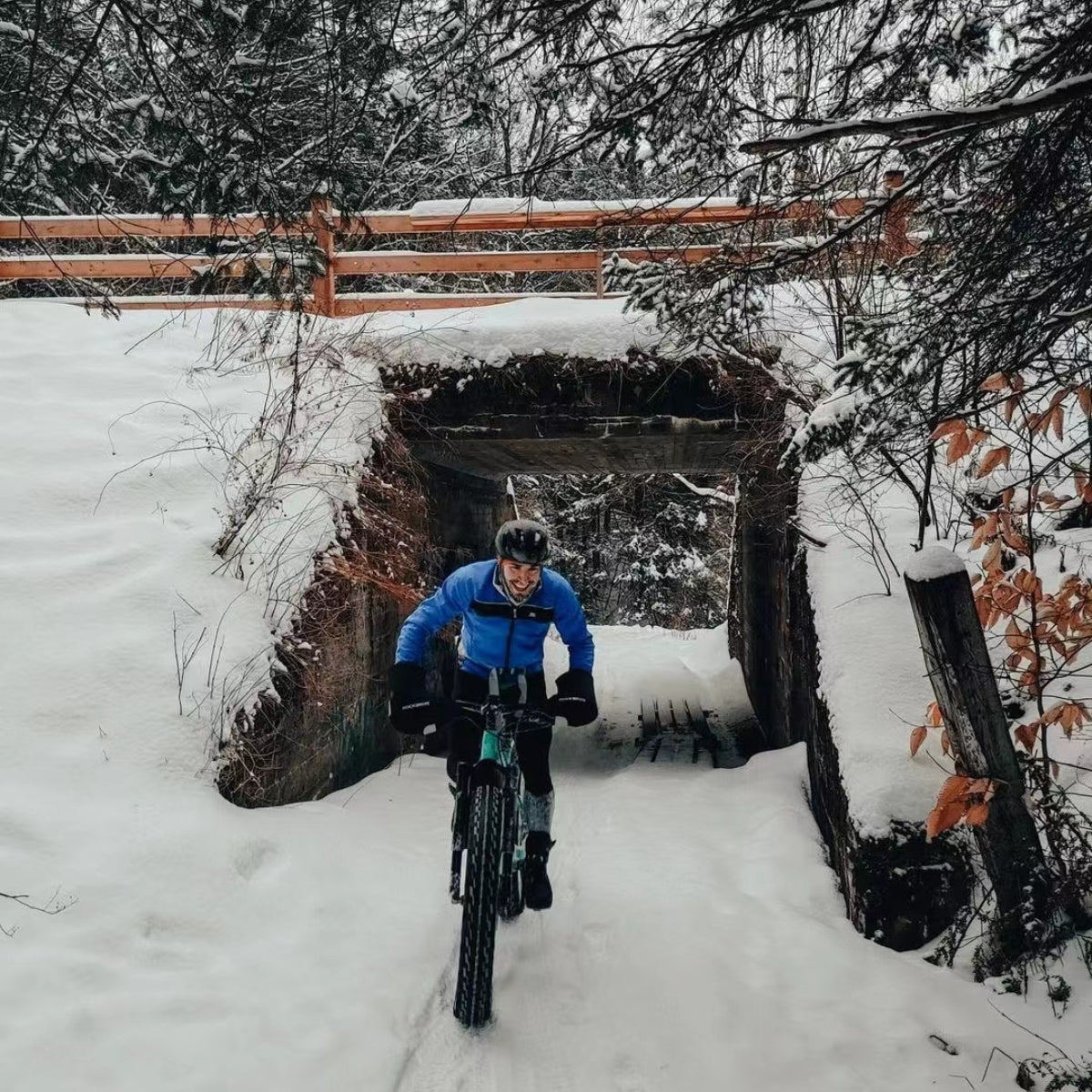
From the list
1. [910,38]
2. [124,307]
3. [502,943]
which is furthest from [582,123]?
[124,307]

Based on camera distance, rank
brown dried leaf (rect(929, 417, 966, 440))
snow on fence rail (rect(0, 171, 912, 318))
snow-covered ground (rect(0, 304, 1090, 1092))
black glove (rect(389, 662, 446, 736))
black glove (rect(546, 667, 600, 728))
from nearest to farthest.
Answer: snow-covered ground (rect(0, 304, 1090, 1092)), brown dried leaf (rect(929, 417, 966, 440)), black glove (rect(389, 662, 446, 736)), black glove (rect(546, 667, 600, 728)), snow on fence rail (rect(0, 171, 912, 318))

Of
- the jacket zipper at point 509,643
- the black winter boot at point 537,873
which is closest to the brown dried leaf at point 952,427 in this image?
the jacket zipper at point 509,643

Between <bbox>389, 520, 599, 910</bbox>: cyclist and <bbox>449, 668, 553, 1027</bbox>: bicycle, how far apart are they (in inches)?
2.5

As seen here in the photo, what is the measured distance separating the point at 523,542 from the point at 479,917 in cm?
148

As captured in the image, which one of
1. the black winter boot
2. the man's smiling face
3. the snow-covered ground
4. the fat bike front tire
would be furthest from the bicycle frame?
the snow-covered ground

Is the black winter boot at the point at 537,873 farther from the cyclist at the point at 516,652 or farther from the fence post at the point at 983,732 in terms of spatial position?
the fence post at the point at 983,732

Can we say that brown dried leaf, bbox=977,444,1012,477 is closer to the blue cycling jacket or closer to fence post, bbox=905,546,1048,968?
fence post, bbox=905,546,1048,968

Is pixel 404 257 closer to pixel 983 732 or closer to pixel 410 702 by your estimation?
pixel 410 702

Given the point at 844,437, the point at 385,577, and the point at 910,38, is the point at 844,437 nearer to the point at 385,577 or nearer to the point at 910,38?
the point at 910,38

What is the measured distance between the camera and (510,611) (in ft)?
12.1

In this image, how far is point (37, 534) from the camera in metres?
5.39

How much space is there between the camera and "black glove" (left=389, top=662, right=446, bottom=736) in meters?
3.38

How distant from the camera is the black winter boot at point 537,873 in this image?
3744mm

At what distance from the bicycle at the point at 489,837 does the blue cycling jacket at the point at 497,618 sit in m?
0.14
